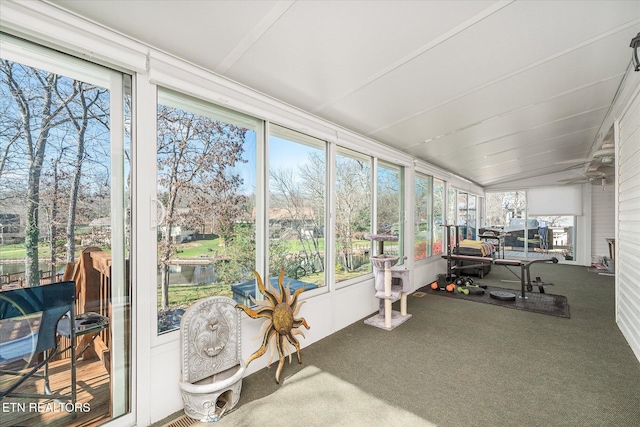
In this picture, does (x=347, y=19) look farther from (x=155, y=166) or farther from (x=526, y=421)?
(x=526, y=421)

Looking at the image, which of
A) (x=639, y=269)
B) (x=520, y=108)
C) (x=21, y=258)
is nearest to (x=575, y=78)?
(x=520, y=108)

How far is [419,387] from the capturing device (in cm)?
217

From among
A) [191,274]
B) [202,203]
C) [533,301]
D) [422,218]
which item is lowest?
[533,301]

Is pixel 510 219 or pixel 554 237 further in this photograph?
pixel 510 219

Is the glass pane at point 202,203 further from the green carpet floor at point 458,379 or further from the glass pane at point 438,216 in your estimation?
the glass pane at point 438,216

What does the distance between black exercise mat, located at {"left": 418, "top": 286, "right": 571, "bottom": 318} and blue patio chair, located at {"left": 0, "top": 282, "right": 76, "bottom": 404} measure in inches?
193

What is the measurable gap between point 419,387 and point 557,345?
1839 mm

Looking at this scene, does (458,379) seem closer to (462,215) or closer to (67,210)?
(67,210)

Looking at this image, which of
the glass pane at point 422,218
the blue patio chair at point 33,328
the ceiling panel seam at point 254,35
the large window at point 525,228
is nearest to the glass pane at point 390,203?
the glass pane at point 422,218

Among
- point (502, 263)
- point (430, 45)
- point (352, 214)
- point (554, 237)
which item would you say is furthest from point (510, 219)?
point (430, 45)

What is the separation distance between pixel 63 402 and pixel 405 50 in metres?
2.94

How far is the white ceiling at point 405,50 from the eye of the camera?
1479 mm

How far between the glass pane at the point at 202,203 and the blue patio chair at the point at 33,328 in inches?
19.5

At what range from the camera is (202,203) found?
217cm
